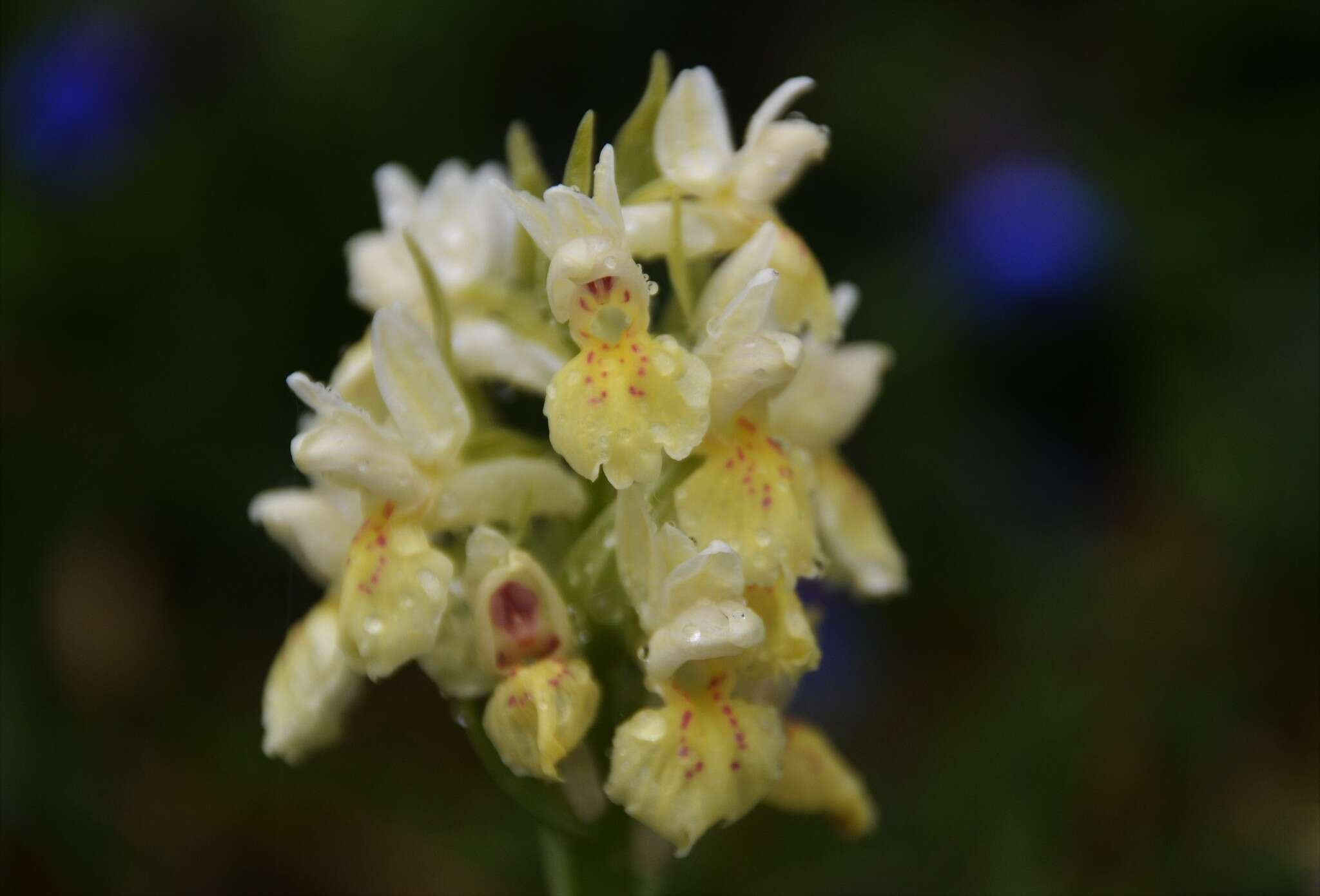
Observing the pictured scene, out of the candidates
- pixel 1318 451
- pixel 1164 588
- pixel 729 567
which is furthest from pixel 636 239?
pixel 1318 451

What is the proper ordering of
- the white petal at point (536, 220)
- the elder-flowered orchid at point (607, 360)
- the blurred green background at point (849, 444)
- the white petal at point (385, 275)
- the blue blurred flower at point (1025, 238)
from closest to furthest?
the elder-flowered orchid at point (607, 360) → the white petal at point (536, 220) → the white petal at point (385, 275) → the blurred green background at point (849, 444) → the blue blurred flower at point (1025, 238)

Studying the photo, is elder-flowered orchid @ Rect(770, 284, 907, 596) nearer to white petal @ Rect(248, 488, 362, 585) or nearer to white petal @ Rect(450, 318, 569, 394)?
white petal @ Rect(450, 318, 569, 394)

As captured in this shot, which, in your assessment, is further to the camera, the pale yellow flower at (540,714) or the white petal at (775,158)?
the white petal at (775,158)

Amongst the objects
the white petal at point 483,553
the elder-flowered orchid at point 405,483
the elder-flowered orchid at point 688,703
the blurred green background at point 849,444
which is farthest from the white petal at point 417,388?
the blurred green background at point 849,444

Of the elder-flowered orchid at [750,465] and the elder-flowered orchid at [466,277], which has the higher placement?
the elder-flowered orchid at [466,277]

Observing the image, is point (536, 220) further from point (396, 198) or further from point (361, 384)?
point (396, 198)

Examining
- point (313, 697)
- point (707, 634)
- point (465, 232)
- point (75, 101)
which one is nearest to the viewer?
point (707, 634)

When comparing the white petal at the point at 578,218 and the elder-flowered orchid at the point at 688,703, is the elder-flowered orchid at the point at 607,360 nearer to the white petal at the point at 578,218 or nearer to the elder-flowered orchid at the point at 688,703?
the white petal at the point at 578,218

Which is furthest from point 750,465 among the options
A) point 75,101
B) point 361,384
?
point 75,101
